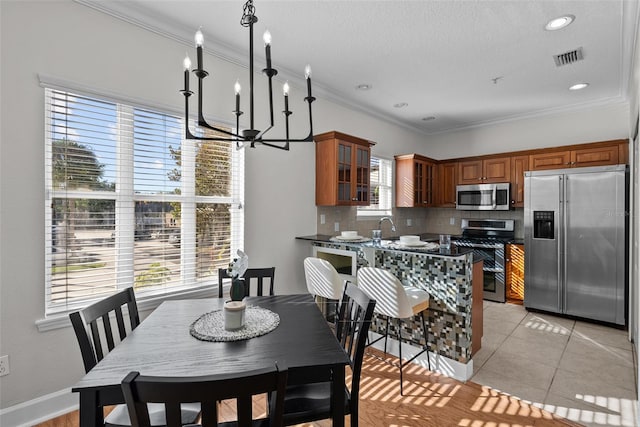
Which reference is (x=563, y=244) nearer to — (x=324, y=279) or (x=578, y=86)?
(x=578, y=86)

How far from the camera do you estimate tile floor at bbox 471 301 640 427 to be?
2172 millimetres

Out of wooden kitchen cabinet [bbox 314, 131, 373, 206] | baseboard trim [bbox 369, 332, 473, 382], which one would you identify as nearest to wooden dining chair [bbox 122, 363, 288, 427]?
baseboard trim [bbox 369, 332, 473, 382]

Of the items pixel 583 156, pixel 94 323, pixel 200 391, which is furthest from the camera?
pixel 583 156

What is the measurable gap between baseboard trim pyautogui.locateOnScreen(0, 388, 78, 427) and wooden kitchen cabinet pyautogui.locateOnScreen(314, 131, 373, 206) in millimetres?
2691

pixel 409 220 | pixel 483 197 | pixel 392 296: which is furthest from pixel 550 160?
pixel 392 296

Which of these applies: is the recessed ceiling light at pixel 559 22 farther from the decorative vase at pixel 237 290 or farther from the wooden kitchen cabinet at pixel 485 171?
the decorative vase at pixel 237 290

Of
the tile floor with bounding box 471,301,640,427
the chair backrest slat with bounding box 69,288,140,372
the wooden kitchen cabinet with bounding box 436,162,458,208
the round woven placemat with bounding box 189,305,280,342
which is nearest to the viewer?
the chair backrest slat with bounding box 69,288,140,372

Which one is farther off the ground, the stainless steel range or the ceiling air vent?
the ceiling air vent

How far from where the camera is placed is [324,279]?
281 centimetres

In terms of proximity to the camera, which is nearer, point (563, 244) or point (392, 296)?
point (392, 296)

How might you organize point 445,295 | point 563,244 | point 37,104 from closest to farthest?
point 37,104 → point 445,295 → point 563,244

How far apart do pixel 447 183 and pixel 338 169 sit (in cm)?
267

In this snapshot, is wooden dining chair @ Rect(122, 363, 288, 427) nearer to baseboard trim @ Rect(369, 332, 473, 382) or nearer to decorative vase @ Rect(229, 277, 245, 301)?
decorative vase @ Rect(229, 277, 245, 301)

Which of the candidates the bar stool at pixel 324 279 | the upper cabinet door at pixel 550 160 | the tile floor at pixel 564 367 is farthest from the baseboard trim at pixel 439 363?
the upper cabinet door at pixel 550 160
